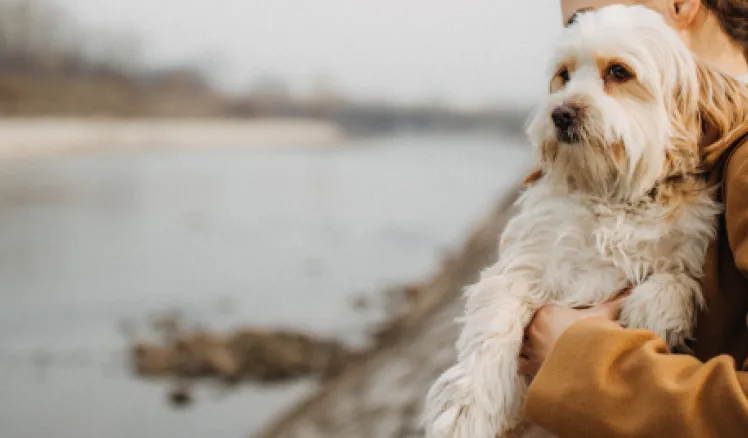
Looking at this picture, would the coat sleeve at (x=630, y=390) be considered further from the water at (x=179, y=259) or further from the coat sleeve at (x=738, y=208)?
the water at (x=179, y=259)

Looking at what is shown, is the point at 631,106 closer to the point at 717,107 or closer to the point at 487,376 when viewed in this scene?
the point at 717,107

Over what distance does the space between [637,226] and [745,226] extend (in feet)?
1.32

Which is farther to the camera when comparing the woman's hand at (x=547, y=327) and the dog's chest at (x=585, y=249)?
the dog's chest at (x=585, y=249)

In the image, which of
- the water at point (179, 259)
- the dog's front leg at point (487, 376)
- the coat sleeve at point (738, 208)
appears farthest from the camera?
the water at point (179, 259)

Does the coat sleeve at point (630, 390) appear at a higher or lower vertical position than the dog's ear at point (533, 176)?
lower

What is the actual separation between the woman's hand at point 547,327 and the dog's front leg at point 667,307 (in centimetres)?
5

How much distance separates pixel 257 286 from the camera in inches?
609

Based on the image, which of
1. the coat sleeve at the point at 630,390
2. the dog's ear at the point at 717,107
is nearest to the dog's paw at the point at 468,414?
the coat sleeve at the point at 630,390

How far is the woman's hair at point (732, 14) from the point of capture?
2396 mm

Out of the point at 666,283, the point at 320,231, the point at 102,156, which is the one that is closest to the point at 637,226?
the point at 666,283

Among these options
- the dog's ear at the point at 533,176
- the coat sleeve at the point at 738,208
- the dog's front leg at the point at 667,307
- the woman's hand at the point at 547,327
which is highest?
the coat sleeve at the point at 738,208

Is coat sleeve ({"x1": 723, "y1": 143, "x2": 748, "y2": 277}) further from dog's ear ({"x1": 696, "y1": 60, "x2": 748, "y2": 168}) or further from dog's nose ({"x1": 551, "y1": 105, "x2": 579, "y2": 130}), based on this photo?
dog's nose ({"x1": 551, "y1": 105, "x2": 579, "y2": 130})

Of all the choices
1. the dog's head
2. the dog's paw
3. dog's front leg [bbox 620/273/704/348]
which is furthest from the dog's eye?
the dog's paw

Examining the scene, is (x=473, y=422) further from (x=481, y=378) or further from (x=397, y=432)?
(x=397, y=432)
